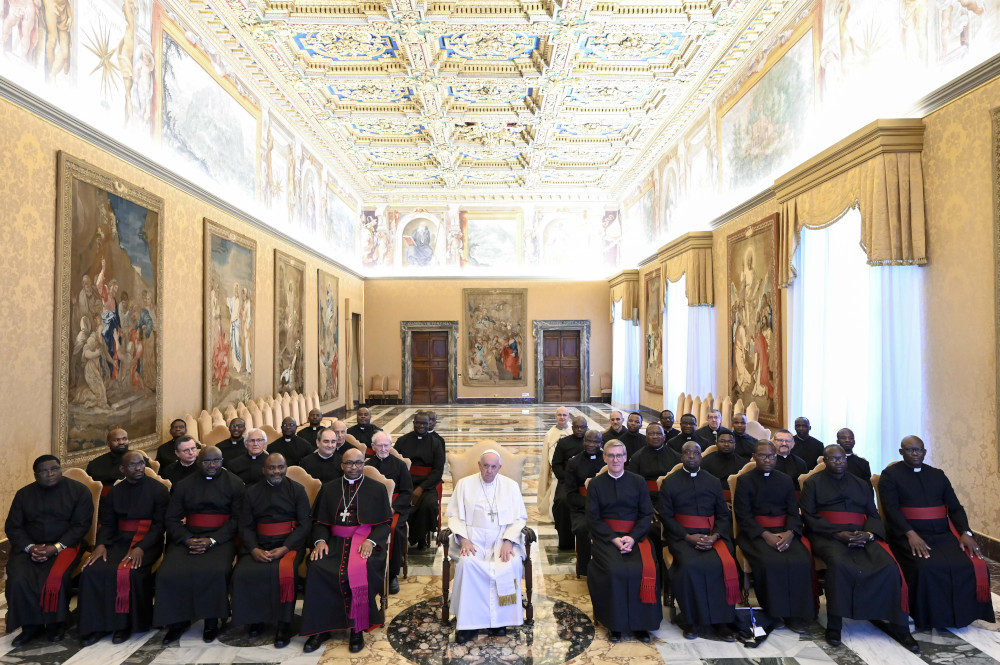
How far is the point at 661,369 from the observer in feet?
52.7

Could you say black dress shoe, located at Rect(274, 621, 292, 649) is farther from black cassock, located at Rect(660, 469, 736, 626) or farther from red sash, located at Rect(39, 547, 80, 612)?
black cassock, located at Rect(660, 469, 736, 626)

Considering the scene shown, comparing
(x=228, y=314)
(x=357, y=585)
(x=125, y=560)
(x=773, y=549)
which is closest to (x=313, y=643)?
(x=357, y=585)

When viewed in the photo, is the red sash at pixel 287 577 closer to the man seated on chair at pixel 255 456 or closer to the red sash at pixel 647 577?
the man seated on chair at pixel 255 456

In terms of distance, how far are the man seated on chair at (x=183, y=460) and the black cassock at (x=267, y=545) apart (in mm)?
933

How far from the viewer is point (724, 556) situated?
4.69m

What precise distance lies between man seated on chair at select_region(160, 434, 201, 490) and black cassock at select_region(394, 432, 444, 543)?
2235 millimetres

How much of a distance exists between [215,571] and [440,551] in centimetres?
270

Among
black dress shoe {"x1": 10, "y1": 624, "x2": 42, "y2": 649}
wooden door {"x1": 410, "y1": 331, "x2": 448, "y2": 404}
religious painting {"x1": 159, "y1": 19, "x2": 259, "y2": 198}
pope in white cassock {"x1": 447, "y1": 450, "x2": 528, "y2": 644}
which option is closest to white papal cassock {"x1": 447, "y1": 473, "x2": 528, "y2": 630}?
pope in white cassock {"x1": 447, "y1": 450, "x2": 528, "y2": 644}

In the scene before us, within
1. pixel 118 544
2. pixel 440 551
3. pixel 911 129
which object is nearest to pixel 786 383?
pixel 911 129

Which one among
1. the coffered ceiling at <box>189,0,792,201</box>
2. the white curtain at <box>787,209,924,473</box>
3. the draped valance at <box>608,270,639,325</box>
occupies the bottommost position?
the white curtain at <box>787,209,924,473</box>

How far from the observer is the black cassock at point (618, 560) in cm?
454

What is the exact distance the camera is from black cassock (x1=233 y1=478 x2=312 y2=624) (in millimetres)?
4559

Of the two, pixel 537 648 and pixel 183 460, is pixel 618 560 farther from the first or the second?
pixel 183 460

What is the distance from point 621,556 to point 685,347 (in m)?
10.1
